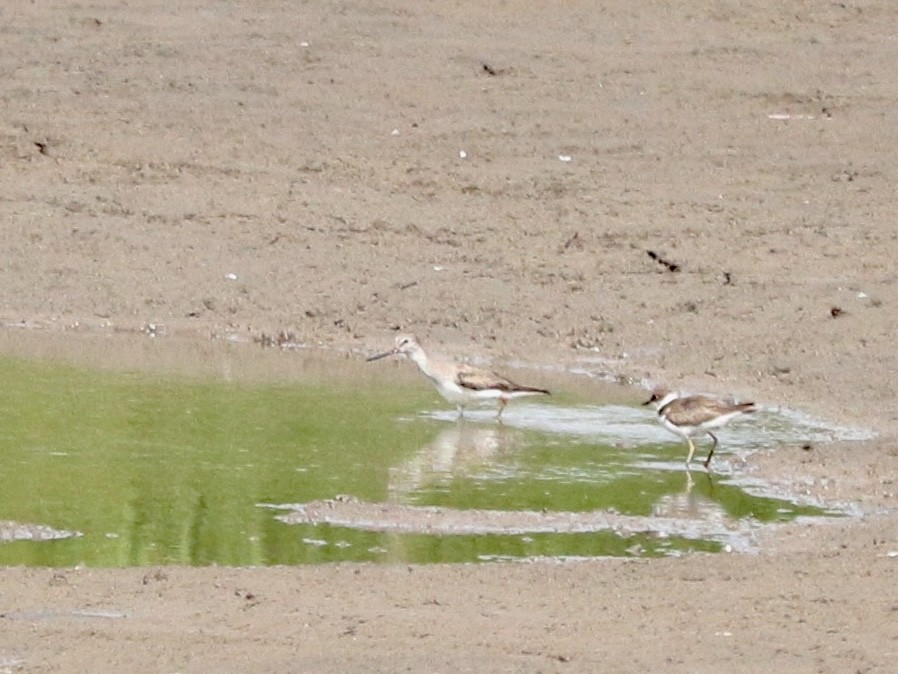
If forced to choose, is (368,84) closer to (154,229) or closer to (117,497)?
(154,229)

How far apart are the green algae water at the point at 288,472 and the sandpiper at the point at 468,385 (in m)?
0.14

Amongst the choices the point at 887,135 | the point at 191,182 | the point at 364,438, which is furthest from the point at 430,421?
the point at 887,135

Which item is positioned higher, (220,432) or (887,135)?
(887,135)

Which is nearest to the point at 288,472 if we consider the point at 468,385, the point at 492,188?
the point at 468,385

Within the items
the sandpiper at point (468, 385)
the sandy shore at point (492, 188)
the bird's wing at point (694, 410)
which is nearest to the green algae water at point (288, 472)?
the sandpiper at point (468, 385)

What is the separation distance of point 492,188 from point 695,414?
16.5ft

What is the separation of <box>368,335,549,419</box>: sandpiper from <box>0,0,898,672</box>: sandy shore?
1143 millimetres

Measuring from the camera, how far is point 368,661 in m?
8.30

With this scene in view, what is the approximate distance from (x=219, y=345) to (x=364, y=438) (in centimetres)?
280

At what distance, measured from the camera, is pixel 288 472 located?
38.2 ft

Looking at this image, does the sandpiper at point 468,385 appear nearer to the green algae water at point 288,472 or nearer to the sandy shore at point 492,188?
the green algae water at point 288,472

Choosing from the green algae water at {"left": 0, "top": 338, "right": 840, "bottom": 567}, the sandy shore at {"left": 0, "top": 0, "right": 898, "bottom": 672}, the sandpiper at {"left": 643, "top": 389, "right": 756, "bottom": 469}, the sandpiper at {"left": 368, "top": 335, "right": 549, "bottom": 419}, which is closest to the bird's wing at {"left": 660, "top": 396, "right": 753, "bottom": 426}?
the sandpiper at {"left": 643, "top": 389, "right": 756, "bottom": 469}

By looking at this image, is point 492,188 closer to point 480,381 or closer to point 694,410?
point 480,381

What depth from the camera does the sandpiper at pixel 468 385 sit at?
44.3 ft
